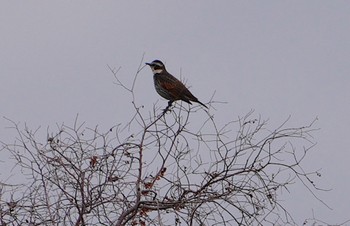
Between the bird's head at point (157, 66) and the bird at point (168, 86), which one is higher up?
the bird's head at point (157, 66)

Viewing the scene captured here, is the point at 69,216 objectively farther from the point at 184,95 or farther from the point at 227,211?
the point at 184,95

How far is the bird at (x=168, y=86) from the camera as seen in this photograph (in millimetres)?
11742

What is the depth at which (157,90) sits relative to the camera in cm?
1243

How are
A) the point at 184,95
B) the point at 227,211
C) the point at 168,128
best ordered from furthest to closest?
the point at 184,95
the point at 168,128
the point at 227,211

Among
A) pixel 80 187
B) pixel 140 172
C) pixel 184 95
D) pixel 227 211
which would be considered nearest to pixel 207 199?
pixel 227 211

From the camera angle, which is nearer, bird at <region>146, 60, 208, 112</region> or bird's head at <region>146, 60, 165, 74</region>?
bird at <region>146, 60, 208, 112</region>

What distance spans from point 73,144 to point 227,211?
168cm

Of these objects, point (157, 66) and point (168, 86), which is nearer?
point (168, 86)

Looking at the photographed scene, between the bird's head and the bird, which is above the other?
the bird's head

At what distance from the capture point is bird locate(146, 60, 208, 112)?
11.7m

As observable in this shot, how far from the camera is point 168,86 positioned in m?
12.2

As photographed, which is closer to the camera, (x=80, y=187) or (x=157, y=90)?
(x=80, y=187)

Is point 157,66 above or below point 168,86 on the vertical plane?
above

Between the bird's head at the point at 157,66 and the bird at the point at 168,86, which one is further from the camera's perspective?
the bird's head at the point at 157,66
